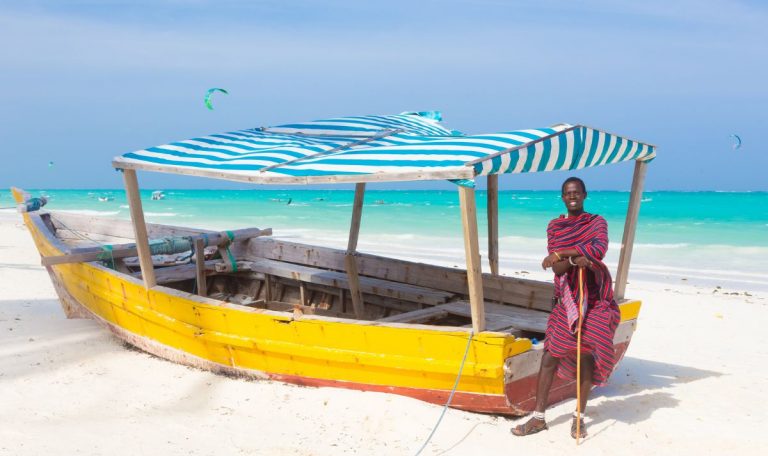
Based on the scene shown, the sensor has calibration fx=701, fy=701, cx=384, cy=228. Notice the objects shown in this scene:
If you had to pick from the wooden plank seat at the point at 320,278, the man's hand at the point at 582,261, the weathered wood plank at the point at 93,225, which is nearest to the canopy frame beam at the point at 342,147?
the wooden plank seat at the point at 320,278

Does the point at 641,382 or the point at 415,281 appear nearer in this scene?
the point at 641,382

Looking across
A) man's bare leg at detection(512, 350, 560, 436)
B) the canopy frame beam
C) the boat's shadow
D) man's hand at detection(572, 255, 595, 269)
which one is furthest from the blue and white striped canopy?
the boat's shadow

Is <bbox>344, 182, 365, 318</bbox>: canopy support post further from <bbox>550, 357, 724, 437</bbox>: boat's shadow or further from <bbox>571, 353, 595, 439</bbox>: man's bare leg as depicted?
<bbox>571, 353, 595, 439</bbox>: man's bare leg

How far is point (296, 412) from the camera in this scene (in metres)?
4.80

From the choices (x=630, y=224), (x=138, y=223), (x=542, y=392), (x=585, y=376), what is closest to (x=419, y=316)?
(x=542, y=392)

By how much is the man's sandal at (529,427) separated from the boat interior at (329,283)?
0.89 m

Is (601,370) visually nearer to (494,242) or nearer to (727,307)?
(494,242)

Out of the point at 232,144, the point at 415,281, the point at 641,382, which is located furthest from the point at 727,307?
the point at 232,144

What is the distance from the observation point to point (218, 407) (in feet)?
16.5

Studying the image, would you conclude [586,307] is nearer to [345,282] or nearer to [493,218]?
[493,218]

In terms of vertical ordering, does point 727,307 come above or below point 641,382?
below

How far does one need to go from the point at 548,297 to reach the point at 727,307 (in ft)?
19.1

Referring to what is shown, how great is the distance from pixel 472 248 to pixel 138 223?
3.20 metres

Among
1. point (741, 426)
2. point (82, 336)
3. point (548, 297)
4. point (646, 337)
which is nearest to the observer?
point (741, 426)
